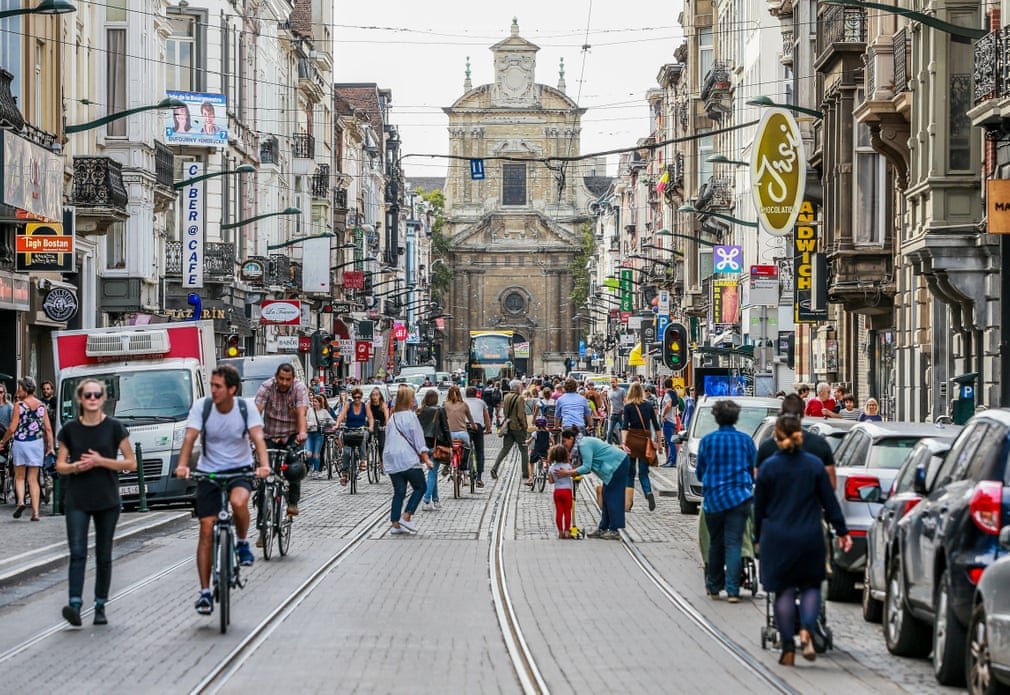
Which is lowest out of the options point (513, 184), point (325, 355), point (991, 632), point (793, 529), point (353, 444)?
point (353, 444)

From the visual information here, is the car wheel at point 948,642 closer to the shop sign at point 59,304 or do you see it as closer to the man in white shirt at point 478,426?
the man in white shirt at point 478,426

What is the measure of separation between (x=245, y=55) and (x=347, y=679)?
54.1 metres

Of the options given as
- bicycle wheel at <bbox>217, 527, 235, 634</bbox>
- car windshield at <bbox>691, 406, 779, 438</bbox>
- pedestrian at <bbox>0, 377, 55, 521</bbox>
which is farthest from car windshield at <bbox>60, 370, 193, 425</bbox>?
bicycle wheel at <bbox>217, 527, 235, 634</bbox>

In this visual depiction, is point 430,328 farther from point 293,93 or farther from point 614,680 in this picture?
point 614,680

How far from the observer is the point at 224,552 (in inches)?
508

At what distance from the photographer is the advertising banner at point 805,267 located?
42250 mm

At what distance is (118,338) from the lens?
27312 mm

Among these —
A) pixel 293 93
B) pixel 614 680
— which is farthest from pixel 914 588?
pixel 293 93

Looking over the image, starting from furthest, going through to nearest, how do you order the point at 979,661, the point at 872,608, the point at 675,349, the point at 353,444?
the point at 675,349, the point at 353,444, the point at 872,608, the point at 979,661

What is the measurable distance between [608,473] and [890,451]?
17.8ft

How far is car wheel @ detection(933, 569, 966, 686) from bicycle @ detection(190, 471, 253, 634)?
4628mm

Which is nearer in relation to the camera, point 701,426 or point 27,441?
point 27,441

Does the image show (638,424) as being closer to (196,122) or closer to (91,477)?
(91,477)

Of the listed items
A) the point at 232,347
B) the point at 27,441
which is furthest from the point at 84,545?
the point at 232,347
